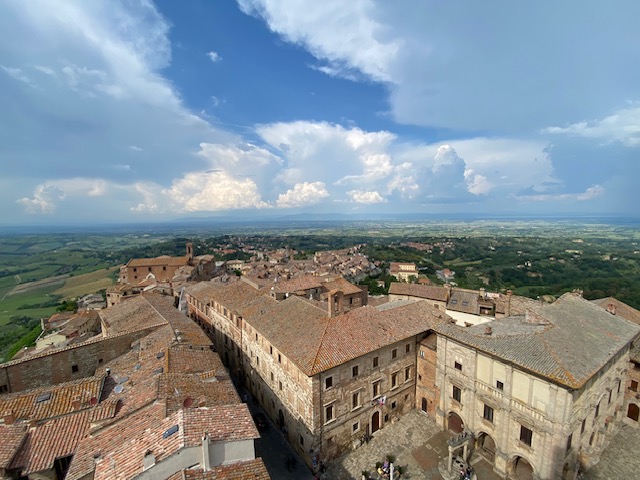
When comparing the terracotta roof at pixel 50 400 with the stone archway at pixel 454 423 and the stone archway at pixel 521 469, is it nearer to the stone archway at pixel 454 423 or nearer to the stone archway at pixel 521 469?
the stone archway at pixel 454 423

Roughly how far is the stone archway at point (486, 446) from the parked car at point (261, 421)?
17.4m

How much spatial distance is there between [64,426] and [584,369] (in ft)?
95.5

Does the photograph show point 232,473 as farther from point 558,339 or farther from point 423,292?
point 423,292

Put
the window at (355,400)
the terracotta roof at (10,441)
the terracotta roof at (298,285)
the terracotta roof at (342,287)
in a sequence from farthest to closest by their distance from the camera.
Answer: the terracotta roof at (298,285) < the terracotta roof at (342,287) < the window at (355,400) < the terracotta roof at (10,441)

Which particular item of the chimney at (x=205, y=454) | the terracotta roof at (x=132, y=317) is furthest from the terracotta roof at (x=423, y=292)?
the chimney at (x=205, y=454)

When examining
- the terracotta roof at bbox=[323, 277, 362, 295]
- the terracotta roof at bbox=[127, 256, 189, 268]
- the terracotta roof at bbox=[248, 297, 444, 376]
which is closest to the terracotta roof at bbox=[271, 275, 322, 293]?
the terracotta roof at bbox=[323, 277, 362, 295]

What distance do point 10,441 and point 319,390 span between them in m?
16.0

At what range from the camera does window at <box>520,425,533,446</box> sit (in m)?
20.2

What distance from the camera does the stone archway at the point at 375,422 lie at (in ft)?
83.6

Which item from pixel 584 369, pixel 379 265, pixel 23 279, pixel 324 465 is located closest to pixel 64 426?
pixel 324 465

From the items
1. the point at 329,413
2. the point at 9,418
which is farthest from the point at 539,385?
the point at 9,418

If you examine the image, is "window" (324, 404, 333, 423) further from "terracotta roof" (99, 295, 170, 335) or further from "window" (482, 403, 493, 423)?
"terracotta roof" (99, 295, 170, 335)

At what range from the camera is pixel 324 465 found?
2248cm

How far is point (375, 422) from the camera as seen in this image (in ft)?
84.5
